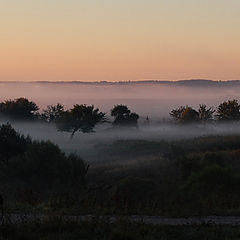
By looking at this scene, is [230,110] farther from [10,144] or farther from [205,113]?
[10,144]

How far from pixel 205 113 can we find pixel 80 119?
4132 centimetres

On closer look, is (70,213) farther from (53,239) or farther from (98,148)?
(98,148)

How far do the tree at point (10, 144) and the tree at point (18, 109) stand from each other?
63596mm

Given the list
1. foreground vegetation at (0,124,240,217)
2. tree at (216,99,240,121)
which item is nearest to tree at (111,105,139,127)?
tree at (216,99,240,121)

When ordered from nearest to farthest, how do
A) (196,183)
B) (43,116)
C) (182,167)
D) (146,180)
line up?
(196,183), (146,180), (182,167), (43,116)

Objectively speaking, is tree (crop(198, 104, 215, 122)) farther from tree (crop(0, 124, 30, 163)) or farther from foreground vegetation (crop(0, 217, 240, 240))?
foreground vegetation (crop(0, 217, 240, 240))

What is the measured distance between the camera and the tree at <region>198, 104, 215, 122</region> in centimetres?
11789

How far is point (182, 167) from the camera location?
1342 inches

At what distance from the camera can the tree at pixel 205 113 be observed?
11789 centimetres

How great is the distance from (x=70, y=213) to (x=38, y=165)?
816 inches

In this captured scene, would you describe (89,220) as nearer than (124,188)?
Yes

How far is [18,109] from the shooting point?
108m

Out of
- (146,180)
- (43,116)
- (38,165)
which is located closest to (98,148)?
(38,165)

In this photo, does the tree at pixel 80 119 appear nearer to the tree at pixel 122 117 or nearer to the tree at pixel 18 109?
the tree at pixel 122 117
